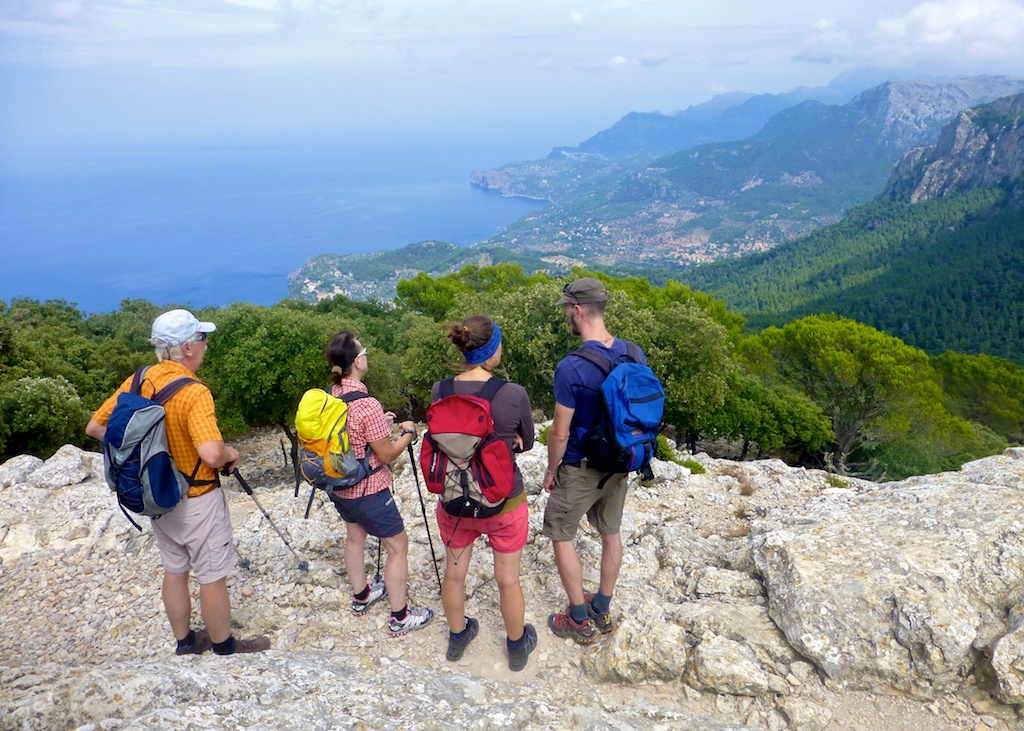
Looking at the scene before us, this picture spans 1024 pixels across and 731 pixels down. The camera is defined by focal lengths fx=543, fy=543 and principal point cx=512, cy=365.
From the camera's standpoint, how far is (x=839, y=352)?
22.7 m

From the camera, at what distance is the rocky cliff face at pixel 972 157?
405 feet

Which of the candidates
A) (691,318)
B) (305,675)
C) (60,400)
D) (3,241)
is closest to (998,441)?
(691,318)

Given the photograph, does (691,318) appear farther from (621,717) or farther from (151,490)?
(151,490)

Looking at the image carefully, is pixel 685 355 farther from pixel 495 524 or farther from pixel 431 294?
pixel 431 294

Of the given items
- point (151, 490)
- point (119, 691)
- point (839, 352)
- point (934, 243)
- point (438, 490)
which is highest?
point (151, 490)

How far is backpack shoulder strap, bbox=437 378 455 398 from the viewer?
389 centimetres

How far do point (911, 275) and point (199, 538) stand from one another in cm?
11113

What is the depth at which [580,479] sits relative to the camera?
432 cm

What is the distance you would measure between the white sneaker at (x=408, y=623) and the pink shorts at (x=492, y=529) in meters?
1.32

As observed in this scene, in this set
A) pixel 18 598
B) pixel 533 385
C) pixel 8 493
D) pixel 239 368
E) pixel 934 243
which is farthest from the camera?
pixel 934 243

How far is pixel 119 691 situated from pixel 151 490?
1280 mm

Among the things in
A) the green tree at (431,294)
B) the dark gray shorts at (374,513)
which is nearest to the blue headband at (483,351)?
the dark gray shorts at (374,513)

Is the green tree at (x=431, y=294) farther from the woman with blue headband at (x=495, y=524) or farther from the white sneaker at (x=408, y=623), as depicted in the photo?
the woman with blue headband at (x=495, y=524)

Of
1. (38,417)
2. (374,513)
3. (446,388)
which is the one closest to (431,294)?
(38,417)
